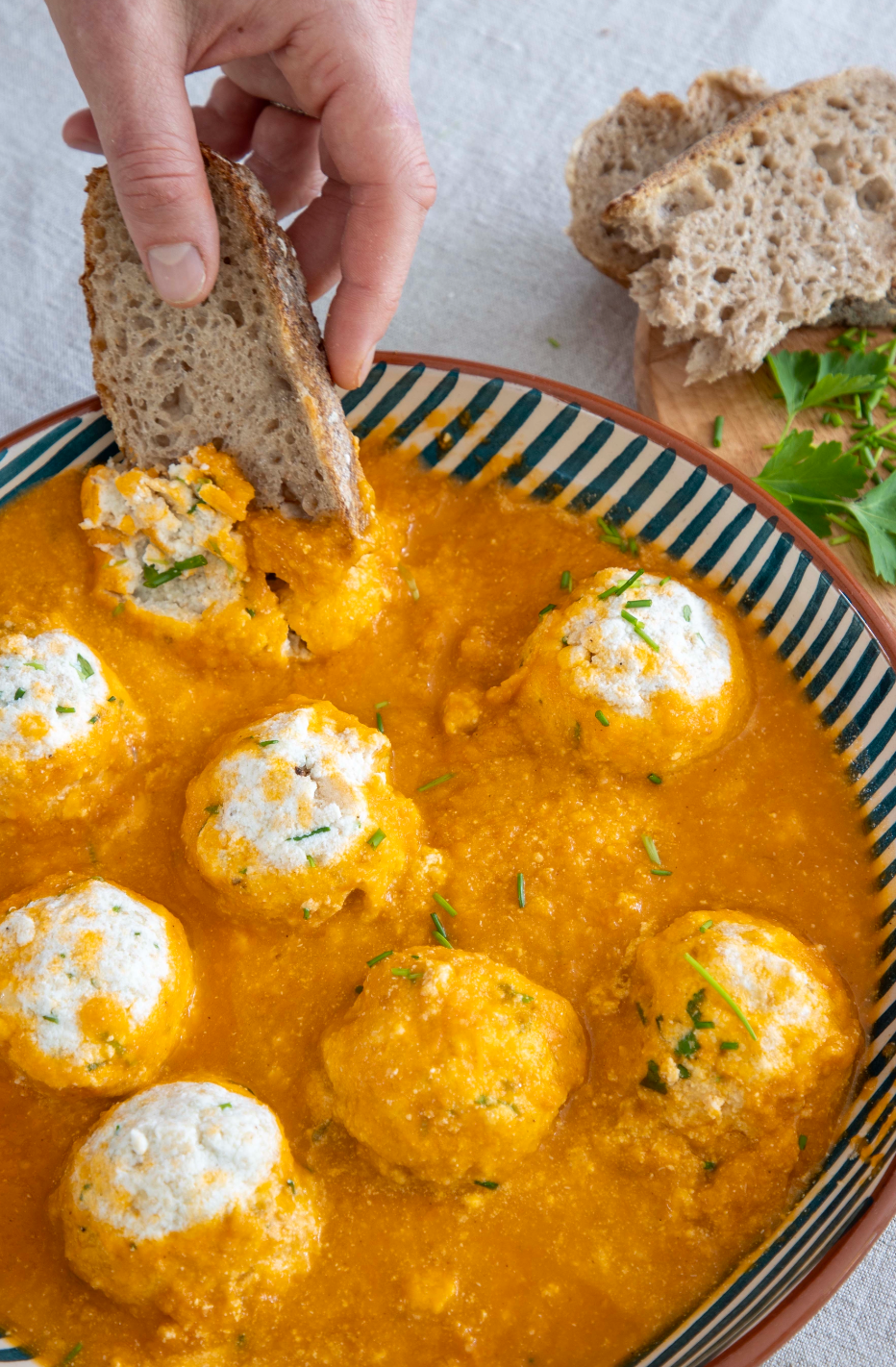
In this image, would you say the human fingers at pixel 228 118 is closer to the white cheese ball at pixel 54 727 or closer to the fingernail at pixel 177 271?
the fingernail at pixel 177 271

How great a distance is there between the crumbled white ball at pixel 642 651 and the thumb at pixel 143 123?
1220 mm

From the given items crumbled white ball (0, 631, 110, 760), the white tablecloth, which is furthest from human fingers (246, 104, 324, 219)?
crumbled white ball (0, 631, 110, 760)

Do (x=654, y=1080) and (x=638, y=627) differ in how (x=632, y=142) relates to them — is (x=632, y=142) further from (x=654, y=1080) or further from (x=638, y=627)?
(x=654, y=1080)

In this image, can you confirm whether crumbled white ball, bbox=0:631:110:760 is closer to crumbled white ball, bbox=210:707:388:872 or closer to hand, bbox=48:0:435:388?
crumbled white ball, bbox=210:707:388:872

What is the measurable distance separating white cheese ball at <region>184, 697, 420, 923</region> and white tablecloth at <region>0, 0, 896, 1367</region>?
5.25 feet

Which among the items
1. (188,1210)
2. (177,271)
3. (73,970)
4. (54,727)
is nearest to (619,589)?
(177,271)

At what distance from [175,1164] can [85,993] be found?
385 millimetres

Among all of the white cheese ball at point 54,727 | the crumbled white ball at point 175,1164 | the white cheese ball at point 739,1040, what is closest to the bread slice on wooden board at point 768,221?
the white cheese ball at point 739,1040

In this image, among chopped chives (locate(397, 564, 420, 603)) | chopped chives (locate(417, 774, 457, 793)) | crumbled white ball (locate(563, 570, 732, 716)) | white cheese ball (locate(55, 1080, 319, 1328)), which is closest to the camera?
white cheese ball (locate(55, 1080, 319, 1328))

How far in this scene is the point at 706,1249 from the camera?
7.73 ft

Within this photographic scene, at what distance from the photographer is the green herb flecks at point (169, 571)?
9.13ft

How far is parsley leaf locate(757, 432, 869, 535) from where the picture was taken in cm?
296

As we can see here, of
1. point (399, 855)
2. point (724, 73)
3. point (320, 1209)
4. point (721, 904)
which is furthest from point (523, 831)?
point (724, 73)

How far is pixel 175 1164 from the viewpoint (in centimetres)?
217
